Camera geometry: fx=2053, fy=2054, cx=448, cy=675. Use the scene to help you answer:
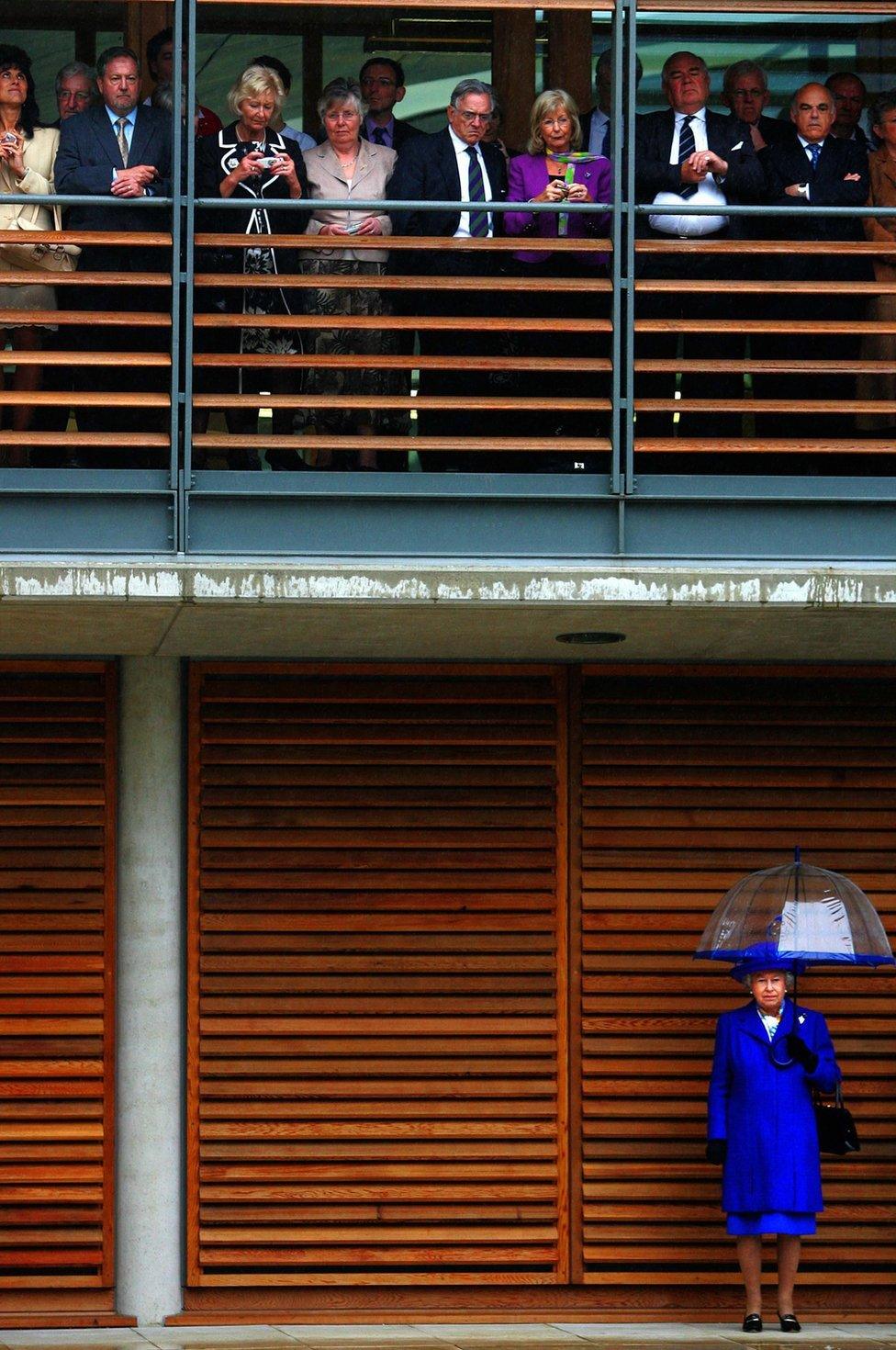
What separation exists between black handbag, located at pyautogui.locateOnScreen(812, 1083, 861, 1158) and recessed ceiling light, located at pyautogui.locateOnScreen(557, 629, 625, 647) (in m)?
2.35

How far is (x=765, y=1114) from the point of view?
952 centimetres

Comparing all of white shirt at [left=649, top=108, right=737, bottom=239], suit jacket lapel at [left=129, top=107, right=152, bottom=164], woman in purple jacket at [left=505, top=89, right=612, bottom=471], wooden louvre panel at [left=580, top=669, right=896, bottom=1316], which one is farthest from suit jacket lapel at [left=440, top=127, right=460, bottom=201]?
wooden louvre panel at [left=580, top=669, right=896, bottom=1316]

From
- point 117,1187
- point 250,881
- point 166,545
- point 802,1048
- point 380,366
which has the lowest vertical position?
point 117,1187

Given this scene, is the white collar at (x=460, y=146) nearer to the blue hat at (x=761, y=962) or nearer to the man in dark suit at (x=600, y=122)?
the man in dark suit at (x=600, y=122)

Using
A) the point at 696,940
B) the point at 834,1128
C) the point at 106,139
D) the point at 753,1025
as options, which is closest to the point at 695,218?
the point at 106,139

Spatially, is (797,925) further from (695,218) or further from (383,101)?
(383,101)

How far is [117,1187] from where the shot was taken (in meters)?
9.94

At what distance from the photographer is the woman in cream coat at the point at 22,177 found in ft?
30.1

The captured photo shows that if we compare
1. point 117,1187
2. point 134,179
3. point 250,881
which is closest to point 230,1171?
point 117,1187

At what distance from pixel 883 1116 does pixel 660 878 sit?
1.62 meters

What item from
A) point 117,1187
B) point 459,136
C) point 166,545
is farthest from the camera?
point 117,1187

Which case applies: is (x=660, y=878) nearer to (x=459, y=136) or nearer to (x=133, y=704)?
(x=133, y=704)

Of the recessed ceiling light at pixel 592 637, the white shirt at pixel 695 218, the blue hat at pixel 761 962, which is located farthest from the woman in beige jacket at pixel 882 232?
the blue hat at pixel 761 962

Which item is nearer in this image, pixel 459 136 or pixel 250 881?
pixel 459 136
